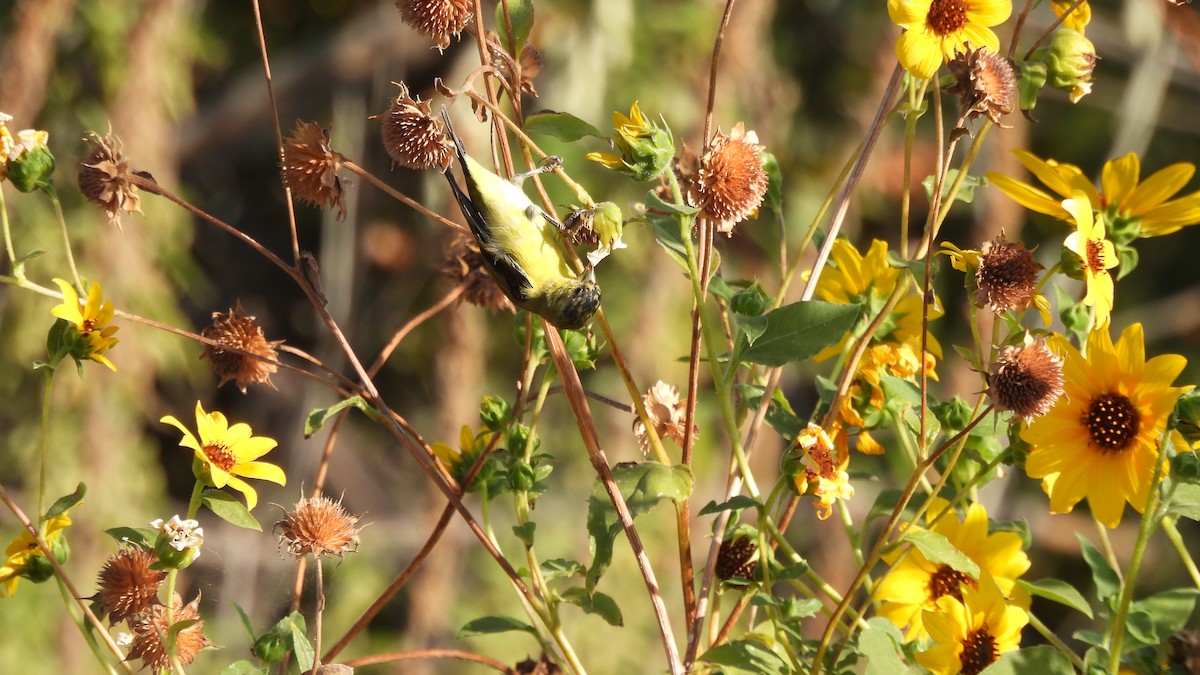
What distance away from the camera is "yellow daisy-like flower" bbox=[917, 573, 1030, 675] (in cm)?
44

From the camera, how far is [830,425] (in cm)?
48

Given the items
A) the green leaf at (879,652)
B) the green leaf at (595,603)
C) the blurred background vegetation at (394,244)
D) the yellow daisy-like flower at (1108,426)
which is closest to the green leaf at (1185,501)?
the yellow daisy-like flower at (1108,426)

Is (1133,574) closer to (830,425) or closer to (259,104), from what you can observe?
(830,425)

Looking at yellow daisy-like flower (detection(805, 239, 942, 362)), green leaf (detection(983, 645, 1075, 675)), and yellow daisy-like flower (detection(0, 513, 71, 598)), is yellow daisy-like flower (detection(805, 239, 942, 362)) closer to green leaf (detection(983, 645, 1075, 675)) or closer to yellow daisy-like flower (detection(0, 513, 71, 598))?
green leaf (detection(983, 645, 1075, 675))

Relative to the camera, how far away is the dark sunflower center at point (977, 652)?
1.48ft

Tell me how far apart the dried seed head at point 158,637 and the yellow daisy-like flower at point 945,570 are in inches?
11.5

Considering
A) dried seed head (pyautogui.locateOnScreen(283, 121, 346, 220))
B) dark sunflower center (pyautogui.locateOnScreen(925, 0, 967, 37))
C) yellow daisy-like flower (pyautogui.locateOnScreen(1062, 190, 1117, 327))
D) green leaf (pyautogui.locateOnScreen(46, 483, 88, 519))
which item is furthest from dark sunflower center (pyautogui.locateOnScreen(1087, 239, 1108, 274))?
green leaf (pyautogui.locateOnScreen(46, 483, 88, 519))

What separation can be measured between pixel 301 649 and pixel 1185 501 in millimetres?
350

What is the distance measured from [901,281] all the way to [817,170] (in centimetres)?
247

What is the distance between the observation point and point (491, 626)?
508 millimetres

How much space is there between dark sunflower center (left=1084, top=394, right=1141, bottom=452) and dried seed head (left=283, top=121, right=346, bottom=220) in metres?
0.32

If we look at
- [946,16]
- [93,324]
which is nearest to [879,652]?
[946,16]

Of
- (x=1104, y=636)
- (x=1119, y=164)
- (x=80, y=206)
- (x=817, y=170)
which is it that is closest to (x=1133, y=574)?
(x=1104, y=636)

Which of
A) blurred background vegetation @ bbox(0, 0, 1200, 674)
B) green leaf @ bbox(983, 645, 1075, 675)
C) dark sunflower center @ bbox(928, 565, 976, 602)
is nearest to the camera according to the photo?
green leaf @ bbox(983, 645, 1075, 675)
